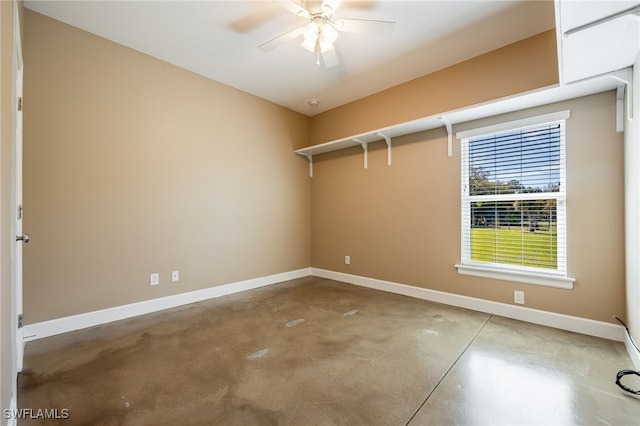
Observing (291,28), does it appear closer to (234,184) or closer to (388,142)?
(388,142)

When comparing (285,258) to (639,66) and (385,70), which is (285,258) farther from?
(639,66)

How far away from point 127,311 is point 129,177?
1.46m

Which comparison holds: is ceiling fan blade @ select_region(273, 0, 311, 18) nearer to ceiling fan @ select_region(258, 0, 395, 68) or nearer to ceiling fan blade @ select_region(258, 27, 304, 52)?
ceiling fan @ select_region(258, 0, 395, 68)

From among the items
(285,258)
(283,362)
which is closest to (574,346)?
(283,362)

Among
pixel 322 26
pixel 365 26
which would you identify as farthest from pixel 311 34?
pixel 365 26

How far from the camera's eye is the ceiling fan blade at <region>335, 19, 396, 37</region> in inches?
88.0

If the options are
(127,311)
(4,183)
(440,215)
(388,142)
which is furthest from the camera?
(388,142)

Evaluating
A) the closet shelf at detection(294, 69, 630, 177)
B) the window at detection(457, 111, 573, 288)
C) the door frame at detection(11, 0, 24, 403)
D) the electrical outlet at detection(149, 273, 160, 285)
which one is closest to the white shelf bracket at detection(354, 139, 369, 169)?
the closet shelf at detection(294, 69, 630, 177)

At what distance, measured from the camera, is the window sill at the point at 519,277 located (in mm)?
2600

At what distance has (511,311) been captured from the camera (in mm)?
2881

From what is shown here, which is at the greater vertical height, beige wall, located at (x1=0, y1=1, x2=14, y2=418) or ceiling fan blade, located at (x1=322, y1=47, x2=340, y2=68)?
ceiling fan blade, located at (x1=322, y1=47, x2=340, y2=68)

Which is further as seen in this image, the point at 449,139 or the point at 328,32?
the point at 449,139

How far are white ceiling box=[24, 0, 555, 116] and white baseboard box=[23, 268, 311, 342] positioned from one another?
2842mm

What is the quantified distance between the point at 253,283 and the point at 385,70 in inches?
137
